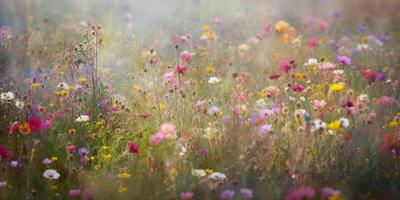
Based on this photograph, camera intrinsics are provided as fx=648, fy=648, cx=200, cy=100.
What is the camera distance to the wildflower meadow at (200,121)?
3836 mm

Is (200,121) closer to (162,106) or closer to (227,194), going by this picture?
(162,106)

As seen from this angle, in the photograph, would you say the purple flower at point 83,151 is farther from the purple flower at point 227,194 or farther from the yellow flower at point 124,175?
the purple flower at point 227,194

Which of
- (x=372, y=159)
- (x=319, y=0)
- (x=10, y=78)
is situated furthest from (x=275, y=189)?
(x=319, y=0)

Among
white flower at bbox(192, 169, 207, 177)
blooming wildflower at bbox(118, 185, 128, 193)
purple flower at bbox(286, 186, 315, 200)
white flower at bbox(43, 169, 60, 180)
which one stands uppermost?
white flower at bbox(43, 169, 60, 180)

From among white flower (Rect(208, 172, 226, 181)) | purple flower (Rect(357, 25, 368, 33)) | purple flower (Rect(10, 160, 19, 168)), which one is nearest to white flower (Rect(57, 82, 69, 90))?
purple flower (Rect(10, 160, 19, 168))

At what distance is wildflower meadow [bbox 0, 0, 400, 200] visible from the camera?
12.6ft

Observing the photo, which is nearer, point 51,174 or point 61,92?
point 51,174

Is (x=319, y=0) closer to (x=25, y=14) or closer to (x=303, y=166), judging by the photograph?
(x=25, y=14)

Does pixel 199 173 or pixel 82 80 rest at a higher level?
pixel 82 80

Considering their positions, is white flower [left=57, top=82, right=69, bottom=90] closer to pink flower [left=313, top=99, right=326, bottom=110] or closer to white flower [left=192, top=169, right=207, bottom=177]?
white flower [left=192, top=169, right=207, bottom=177]

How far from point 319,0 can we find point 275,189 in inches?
299

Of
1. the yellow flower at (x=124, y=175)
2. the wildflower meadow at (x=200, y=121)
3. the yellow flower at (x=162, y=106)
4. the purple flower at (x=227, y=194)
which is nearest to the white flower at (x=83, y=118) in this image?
the wildflower meadow at (x=200, y=121)

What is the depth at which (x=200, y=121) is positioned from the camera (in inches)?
190

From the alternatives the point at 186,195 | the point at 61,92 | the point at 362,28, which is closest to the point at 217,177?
the point at 186,195
